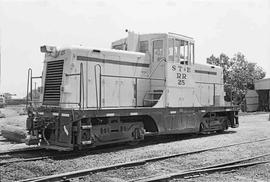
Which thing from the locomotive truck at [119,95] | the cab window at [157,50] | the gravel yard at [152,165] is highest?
the cab window at [157,50]

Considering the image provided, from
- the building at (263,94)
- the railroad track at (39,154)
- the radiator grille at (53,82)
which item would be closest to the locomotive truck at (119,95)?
the radiator grille at (53,82)

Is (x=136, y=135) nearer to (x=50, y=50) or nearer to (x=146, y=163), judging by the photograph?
(x=146, y=163)

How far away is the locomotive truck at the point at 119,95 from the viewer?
366 inches

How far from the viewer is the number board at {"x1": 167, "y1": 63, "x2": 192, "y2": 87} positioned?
11898 mm

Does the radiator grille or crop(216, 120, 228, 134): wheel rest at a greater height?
the radiator grille

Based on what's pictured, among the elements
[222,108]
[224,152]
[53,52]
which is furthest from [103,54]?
[222,108]

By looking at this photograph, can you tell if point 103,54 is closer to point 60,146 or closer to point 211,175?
point 60,146

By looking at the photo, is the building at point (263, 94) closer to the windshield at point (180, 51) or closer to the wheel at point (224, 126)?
the wheel at point (224, 126)

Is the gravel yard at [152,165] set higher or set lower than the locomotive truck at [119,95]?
lower

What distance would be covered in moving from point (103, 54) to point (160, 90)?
2.75 meters

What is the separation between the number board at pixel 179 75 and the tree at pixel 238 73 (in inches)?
1060

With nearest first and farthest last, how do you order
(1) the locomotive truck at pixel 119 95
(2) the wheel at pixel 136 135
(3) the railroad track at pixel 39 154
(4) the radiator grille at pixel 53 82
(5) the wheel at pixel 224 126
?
(3) the railroad track at pixel 39 154
(1) the locomotive truck at pixel 119 95
(4) the radiator grille at pixel 53 82
(2) the wheel at pixel 136 135
(5) the wheel at pixel 224 126

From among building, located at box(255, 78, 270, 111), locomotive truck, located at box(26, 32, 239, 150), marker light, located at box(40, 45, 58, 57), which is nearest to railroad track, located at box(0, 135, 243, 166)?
locomotive truck, located at box(26, 32, 239, 150)

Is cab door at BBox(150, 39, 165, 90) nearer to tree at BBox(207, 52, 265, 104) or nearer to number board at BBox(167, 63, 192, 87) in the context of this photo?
number board at BBox(167, 63, 192, 87)
